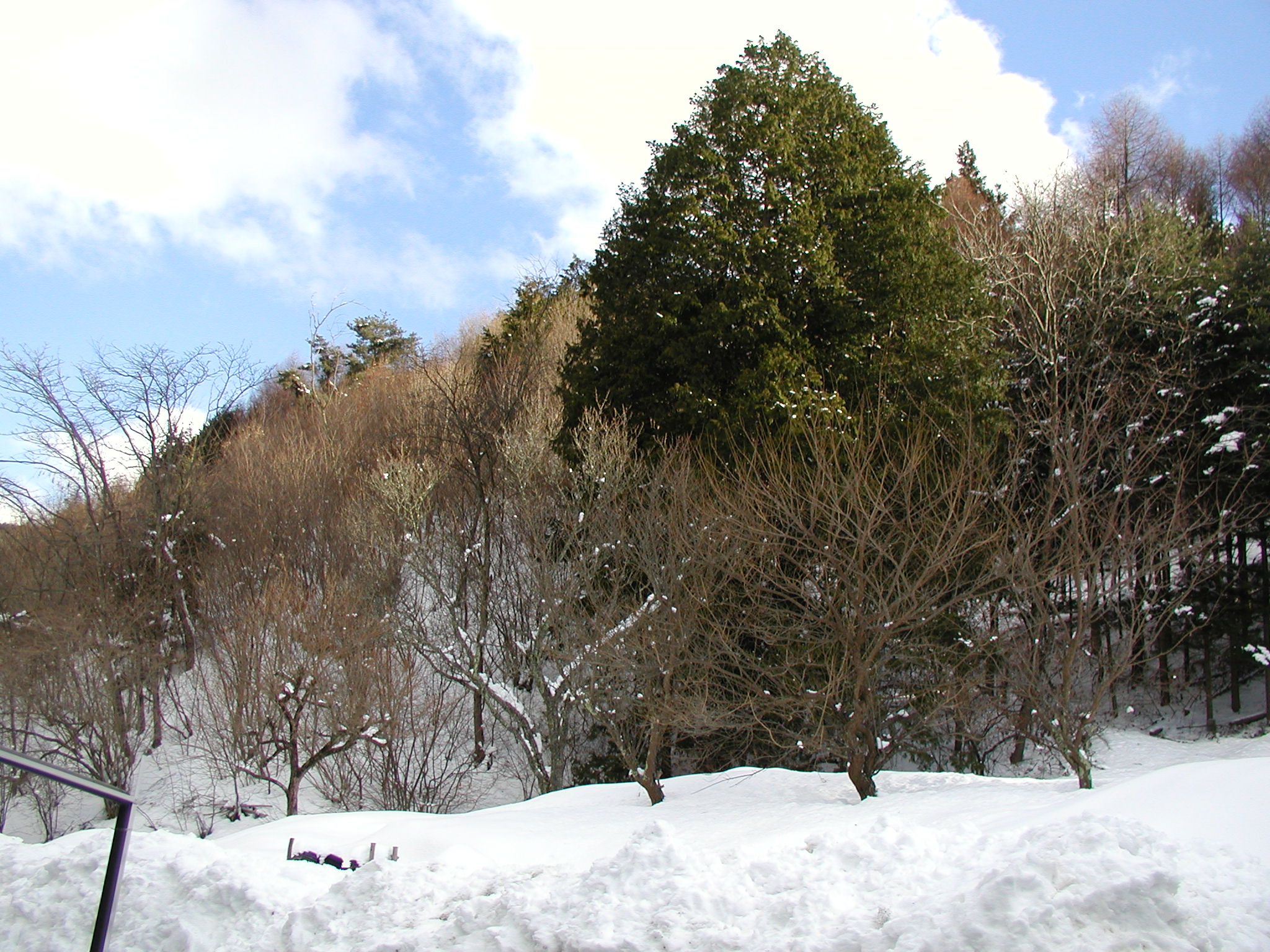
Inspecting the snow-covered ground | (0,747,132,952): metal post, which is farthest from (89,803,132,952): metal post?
the snow-covered ground

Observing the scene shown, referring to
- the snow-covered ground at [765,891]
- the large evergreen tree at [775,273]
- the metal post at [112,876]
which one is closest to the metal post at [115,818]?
the metal post at [112,876]

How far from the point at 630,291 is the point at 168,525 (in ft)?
43.0

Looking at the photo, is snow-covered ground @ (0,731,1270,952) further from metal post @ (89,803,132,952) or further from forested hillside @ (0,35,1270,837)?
forested hillside @ (0,35,1270,837)

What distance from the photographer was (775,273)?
15.0 metres

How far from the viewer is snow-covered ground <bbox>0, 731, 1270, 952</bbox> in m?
4.17

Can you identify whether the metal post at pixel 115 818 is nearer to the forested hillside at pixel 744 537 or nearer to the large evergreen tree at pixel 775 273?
the forested hillside at pixel 744 537

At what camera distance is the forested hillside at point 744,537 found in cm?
1184

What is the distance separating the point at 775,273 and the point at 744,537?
5.24 m

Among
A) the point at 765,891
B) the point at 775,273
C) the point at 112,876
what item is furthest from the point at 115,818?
the point at 775,273

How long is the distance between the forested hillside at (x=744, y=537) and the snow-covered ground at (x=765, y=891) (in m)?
4.26

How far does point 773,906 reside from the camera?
191 inches

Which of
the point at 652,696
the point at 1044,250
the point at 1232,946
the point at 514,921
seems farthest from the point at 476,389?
the point at 1232,946

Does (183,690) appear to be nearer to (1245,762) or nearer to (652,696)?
(652,696)

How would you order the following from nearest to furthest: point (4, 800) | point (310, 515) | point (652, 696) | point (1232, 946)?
point (1232, 946) → point (652, 696) → point (4, 800) → point (310, 515)
